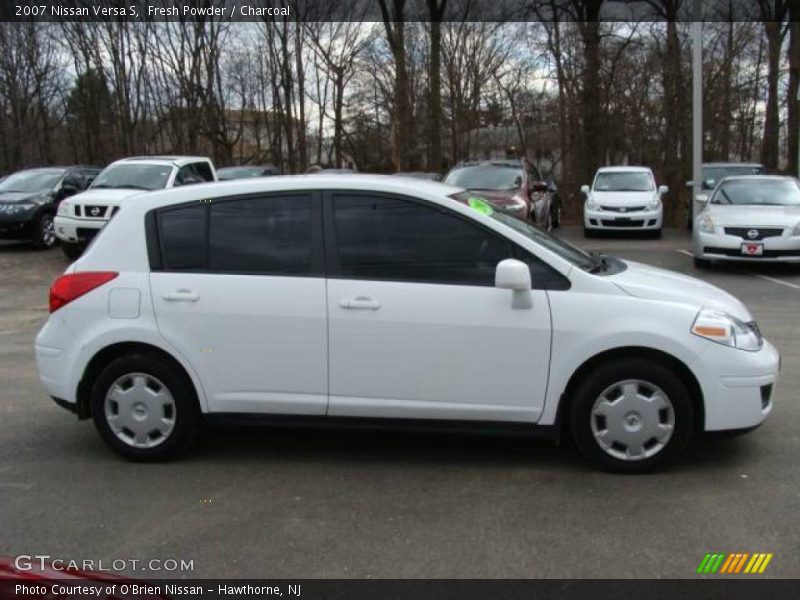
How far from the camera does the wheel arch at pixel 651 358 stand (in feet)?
13.7

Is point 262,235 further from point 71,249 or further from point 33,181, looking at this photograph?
point 33,181

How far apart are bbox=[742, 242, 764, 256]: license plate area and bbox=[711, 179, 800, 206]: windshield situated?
141 centimetres

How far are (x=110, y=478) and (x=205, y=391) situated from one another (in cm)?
72

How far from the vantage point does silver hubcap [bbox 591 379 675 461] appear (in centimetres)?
417

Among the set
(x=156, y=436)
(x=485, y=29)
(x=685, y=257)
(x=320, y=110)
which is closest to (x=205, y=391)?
(x=156, y=436)

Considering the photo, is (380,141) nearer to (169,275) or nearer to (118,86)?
(118,86)

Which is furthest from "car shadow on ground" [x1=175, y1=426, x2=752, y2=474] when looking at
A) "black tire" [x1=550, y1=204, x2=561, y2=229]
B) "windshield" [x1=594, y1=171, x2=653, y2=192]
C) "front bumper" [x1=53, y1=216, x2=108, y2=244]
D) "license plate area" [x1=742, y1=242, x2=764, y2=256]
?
"black tire" [x1=550, y1=204, x2=561, y2=229]

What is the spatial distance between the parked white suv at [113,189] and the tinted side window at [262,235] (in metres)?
8.89

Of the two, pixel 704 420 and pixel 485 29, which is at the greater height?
pixel 485 29

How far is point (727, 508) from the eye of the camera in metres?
3.84

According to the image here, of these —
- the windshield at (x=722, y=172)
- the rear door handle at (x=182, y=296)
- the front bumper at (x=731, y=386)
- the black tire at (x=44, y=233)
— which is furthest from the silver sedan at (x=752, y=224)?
the black tire at (x=44, y=233)

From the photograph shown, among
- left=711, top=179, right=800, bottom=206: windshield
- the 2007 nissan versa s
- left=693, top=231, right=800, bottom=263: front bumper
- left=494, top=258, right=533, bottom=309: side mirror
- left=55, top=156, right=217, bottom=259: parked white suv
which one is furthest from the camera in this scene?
left=55, top=156, right=217, bottom=259: parked white suv

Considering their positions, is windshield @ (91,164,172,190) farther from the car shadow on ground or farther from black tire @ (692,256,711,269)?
the car shadow on ground

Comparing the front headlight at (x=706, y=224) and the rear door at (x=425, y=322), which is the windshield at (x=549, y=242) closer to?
the rear door at (x=425, y=322)
